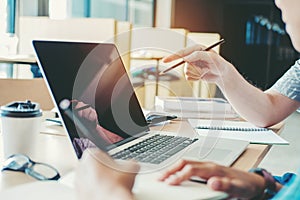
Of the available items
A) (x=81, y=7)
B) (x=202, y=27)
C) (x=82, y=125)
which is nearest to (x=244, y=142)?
(x=82, y=125)

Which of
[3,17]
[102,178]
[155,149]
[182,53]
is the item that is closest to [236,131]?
[182,53]

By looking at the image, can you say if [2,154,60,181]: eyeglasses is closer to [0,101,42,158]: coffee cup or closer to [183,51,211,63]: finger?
[0,101,42,158]: coffee cup

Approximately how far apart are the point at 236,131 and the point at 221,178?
527 millimetres

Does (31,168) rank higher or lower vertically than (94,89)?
lower

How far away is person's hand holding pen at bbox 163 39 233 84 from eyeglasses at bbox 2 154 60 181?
538 mm

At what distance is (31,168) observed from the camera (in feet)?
2.37

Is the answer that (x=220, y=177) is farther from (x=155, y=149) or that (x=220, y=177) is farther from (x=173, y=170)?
(x=155, y=149)

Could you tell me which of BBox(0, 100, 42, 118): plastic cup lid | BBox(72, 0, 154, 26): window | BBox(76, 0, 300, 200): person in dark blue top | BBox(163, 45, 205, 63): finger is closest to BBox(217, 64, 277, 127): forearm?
BBox(163, 45, 205, 63): finger

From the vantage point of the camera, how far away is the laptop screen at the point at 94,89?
81 cm

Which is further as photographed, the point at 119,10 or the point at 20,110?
the point at 119,10

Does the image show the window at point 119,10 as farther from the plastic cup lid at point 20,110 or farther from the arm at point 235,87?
the plastic cup lid at point 20,110

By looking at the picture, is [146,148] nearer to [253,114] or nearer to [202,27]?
[253,114]

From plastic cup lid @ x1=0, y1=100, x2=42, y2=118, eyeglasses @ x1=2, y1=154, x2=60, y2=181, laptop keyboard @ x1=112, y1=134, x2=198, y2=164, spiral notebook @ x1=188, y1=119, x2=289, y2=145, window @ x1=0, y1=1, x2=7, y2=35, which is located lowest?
spiral notebook @ x1=188, y1=119, x2=289, y2=145

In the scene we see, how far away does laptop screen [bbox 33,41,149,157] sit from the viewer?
32.0 inches
